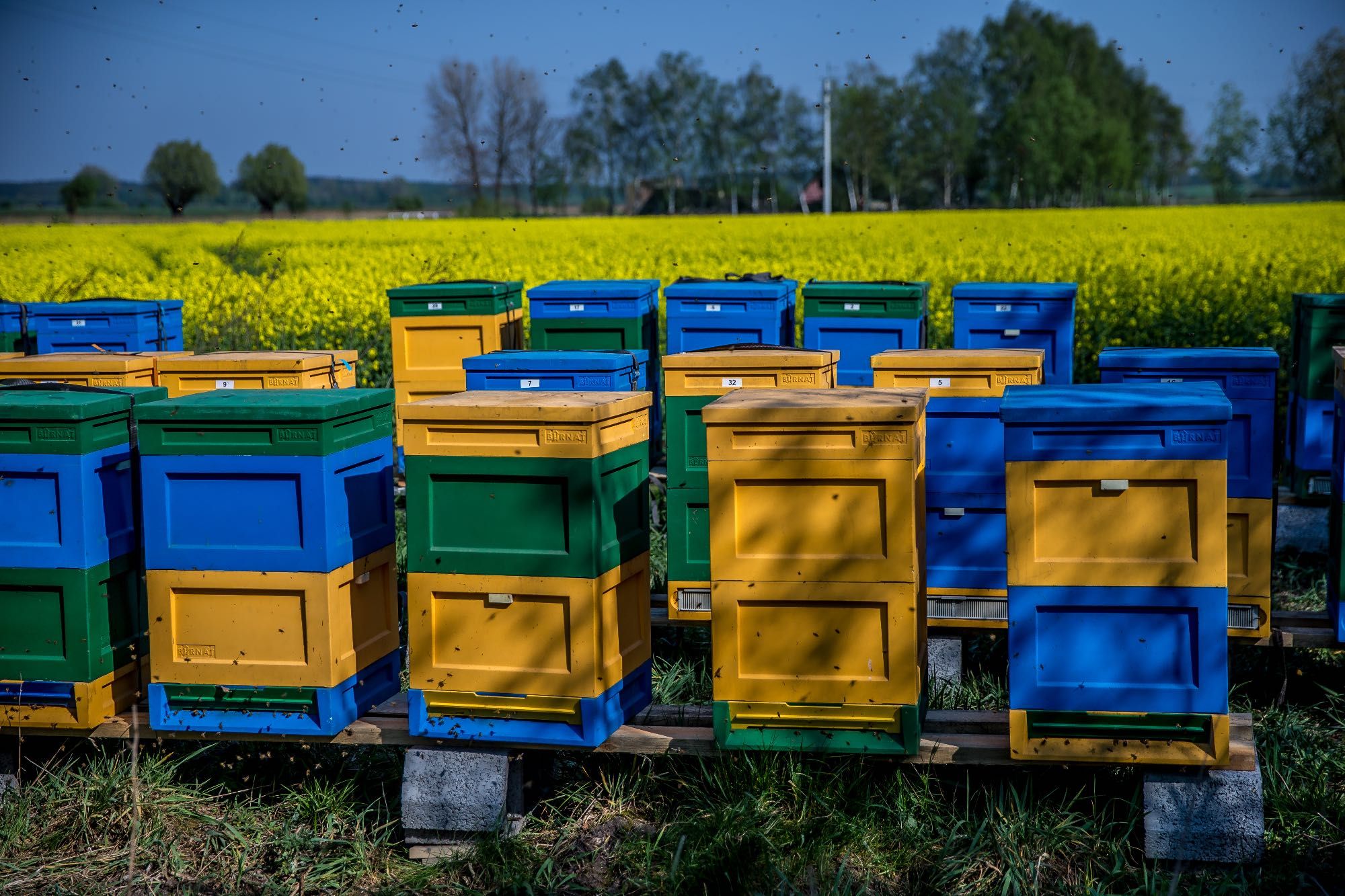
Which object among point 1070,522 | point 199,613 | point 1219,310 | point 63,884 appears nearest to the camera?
point 1070,522

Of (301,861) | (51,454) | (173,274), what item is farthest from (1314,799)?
(173,274)

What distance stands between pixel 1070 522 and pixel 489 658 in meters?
1.99

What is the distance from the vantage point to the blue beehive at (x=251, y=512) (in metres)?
4.41

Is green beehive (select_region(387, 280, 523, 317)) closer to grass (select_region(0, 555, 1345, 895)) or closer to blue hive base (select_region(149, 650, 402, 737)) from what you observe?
grass (select_region(0, 555, 1345, 895))

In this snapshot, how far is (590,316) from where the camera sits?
352 inches

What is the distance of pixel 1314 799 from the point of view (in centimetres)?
442

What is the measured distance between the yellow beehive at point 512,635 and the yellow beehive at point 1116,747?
4.52 ft

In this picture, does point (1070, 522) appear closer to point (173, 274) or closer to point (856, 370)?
point (856, 370)

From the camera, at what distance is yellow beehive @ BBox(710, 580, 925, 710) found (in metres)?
4.09

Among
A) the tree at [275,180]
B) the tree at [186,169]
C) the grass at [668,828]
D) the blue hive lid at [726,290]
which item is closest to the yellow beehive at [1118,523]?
the grass at [668,828]

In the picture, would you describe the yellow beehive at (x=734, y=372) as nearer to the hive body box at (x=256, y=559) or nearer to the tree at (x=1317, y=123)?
the hive body box at (x=256, y=559)

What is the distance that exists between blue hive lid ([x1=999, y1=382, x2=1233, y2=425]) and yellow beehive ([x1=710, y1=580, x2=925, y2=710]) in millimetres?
667

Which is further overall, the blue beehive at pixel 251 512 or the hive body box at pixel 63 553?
the hive body box at pixel 63 553

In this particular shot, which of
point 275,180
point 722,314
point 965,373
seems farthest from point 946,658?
point 275,180
